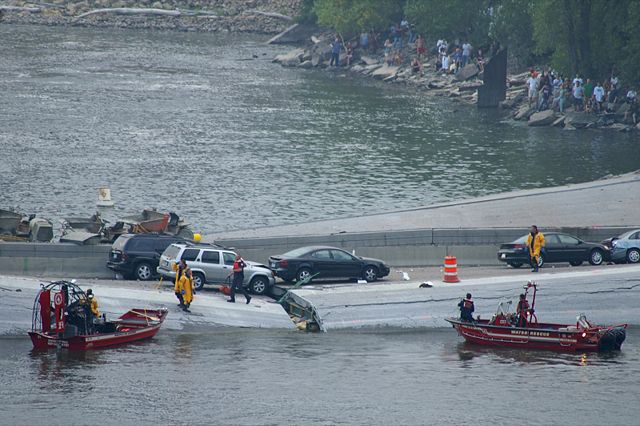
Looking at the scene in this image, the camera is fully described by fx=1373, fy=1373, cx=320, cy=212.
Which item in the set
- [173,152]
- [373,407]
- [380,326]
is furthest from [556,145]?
[373,407]

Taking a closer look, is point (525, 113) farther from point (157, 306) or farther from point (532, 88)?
point (157, 306)

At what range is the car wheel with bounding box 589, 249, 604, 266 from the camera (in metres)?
40.7

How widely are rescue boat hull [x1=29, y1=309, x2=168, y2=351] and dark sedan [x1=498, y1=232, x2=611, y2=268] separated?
11208 millimetres

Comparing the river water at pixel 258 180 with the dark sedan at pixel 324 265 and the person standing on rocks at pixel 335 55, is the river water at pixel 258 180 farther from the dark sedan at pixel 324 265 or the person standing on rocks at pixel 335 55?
the person standing on rocks at pixel 335 55

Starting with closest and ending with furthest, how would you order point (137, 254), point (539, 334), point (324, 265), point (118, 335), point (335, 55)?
point (118, 335), point (539, 334), point (137, 254), point (324, 265), point (335, 55)

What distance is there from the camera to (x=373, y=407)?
100 ft

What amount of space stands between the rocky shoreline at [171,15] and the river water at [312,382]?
8897 centimetres

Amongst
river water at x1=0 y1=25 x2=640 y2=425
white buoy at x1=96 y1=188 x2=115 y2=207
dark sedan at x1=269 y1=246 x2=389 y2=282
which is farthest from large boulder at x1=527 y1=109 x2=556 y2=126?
dark sedan at x1=269 y1=246 x2=389 y2=282

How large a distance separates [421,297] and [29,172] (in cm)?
2868

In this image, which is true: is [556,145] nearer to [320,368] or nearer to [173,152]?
[173,152]

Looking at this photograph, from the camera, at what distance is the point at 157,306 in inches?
1380

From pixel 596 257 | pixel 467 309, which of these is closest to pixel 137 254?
pixel 467 309

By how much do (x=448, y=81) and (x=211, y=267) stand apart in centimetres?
5713

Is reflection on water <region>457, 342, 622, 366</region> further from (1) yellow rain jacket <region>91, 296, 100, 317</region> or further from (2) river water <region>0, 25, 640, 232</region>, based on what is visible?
(2) river water <region>0, 25, 640, 232</region>
